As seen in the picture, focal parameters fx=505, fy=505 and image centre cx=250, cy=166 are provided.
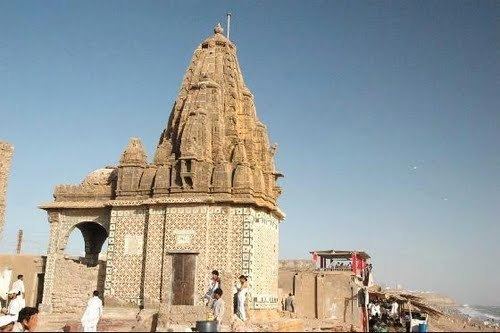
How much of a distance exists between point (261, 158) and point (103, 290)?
915 centimetres

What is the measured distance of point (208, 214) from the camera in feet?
66.4

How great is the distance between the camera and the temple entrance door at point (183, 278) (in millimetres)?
19625

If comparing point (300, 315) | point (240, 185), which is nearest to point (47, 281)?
point (240, 185)

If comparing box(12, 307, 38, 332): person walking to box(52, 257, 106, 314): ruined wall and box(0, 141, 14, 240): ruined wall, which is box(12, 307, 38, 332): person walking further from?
box(0, 141, 14, 240): ruined wall

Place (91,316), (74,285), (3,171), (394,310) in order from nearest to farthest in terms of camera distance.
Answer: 1. (91,316)
2. (74,285)
3. (394,310)
4. (3,171)

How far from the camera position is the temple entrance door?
1962 cm

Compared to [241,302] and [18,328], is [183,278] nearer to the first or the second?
[241,302]

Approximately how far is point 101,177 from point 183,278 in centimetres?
715

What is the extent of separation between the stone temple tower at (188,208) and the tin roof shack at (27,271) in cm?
138

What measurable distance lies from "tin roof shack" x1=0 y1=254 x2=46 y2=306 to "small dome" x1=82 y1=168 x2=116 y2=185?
13.5ft

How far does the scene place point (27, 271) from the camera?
2353cm

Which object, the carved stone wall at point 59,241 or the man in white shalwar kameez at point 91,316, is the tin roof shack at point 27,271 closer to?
the carved stone wall at point 59,241

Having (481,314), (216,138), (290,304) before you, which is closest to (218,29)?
(216,138)

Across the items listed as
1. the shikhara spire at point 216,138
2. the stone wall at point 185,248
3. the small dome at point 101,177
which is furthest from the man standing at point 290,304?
the small dome at point 101,177
